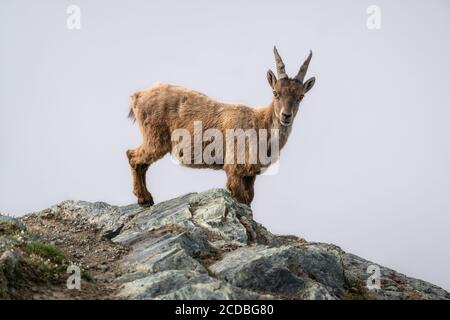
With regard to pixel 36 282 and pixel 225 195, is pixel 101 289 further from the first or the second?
pixel 225 195

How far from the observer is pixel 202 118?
15.8 meters

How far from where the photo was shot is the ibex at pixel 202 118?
48.7 ft

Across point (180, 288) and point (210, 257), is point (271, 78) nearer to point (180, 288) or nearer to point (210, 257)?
point (210, 257)

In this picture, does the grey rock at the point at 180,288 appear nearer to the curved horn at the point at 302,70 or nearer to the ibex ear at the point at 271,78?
the ibex ear at the point at 271,78

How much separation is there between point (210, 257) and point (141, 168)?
537 centimetres

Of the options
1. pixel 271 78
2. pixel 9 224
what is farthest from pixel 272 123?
pixel 9 224

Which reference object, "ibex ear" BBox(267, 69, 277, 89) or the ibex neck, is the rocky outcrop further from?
"ibex ear" BBox(267, 69, 277, 89)

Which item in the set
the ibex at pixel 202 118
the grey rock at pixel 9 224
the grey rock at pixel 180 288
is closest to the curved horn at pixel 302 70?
the ibex at pixel 202 118

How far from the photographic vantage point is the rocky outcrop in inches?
380

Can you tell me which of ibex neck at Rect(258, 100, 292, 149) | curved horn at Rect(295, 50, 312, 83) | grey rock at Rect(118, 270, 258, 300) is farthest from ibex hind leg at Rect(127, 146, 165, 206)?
grey rock at Rect(118, 270, 258, 300)

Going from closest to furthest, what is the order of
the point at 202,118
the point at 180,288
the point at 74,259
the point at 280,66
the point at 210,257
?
the point at 180,288, the point at 210,257, the point at 74,259, the point at 280,66, the point at 202,118

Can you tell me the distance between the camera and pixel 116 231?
13617mm
